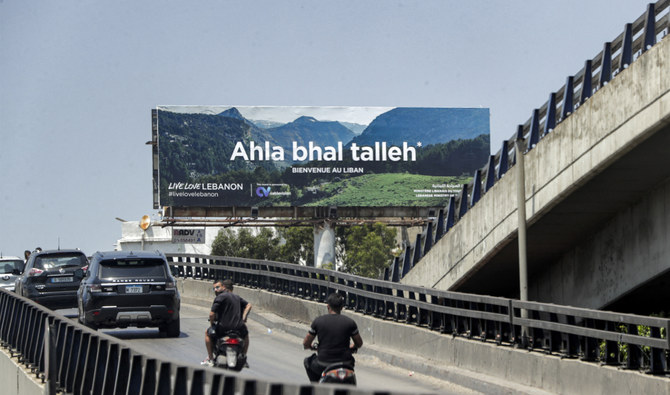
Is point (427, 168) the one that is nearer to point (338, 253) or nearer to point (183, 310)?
point (338, 253)

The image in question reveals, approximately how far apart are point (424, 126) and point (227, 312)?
64526 mm

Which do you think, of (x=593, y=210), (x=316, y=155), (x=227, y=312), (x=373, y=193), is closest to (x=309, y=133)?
(x=316, y=155)

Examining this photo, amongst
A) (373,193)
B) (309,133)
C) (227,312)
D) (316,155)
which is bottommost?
(227,312)

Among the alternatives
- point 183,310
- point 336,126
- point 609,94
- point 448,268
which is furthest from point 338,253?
point 609,94

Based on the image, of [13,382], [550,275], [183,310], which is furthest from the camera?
[183,310]

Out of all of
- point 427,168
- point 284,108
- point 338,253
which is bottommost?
point 338,253

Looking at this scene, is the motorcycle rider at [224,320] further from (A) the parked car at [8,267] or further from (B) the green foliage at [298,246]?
(B) the green foliage at [298,246]

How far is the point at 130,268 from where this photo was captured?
1984 cm

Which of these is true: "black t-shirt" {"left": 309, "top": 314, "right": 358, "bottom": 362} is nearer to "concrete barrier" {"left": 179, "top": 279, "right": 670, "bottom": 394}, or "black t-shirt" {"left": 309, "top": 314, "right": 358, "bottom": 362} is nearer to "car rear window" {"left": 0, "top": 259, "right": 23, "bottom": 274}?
"concrete barrier" {"left": 179, "top": 279, "right": 670, "bottom": 394}

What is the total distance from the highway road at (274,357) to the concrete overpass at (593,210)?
12.9 ft

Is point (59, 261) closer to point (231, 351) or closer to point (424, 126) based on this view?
point (231, 351)

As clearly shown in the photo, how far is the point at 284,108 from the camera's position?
255 feet

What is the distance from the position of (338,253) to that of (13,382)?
87.6 meters

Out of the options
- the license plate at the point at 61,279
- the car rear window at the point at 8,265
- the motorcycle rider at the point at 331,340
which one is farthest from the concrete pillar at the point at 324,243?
the motorcycle rider at the point at 331,340
